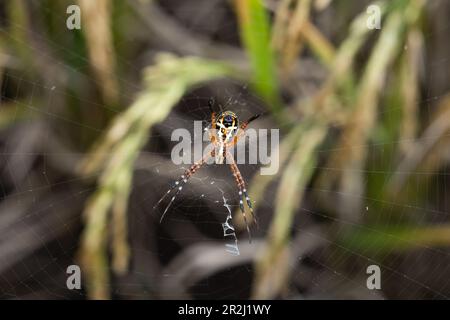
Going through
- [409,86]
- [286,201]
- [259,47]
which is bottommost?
[286,201]

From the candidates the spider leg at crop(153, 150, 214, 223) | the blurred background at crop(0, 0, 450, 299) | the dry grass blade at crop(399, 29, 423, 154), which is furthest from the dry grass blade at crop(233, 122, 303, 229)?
the spider leg at crop(153, 150, 214, 223)

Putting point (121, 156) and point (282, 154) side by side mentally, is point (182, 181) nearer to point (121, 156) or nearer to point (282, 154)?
point (282, 154)

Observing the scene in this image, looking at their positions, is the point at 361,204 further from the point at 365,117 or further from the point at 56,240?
the point at 56,240

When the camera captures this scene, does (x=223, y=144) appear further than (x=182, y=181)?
Yes

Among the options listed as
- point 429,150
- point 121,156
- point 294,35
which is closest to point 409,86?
point 429,150

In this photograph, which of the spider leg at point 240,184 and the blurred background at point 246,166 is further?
the spider leg at point 240,184

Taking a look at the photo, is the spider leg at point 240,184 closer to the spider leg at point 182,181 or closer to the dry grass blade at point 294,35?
the spider leg at point 182,181

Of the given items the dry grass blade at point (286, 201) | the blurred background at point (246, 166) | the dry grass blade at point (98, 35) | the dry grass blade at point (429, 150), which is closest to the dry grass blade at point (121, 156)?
the blurred background at point (246, 166)
